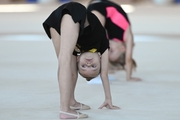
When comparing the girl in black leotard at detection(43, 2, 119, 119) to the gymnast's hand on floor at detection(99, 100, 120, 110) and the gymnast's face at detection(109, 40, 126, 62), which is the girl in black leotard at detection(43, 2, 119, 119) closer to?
the gymnast's hand on floor at detection(99, 100, 120, 110)

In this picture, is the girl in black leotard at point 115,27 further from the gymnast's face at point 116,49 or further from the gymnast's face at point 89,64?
the gymnast's face at point 89,64

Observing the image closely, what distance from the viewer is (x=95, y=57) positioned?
3650 mm

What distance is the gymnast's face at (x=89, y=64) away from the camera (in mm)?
3613

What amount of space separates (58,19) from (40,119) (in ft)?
2.59

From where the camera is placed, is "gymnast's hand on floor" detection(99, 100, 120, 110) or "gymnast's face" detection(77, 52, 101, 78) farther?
"gymnast's hand on floor" detection(99, 100, 120, 110)

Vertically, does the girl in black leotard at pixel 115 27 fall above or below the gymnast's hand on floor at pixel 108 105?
above

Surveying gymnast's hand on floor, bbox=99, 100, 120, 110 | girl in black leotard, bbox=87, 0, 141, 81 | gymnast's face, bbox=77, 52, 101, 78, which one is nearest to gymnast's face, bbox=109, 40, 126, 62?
girl in black leotard, bbox=87, 0, 141, 81

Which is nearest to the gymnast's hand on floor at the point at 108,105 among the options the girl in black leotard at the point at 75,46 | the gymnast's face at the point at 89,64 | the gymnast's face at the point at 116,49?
the girl in black leotard at the point at 75,46

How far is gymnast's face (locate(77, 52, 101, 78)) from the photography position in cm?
361

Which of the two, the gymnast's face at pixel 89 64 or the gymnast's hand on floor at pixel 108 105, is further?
the gymnast's hand on floor at pixel 108 105

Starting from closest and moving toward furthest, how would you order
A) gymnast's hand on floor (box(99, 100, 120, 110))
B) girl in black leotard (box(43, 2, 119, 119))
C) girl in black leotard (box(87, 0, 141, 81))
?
1. girl in black leotard (box(43, 2, 119, 119))
2. gymnast's hand on floor (box(99, 100, 120, 110))
3. girl in black leotard (box(87, 0, 141, 81))

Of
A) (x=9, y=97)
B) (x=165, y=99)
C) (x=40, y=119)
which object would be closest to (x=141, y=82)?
(x=165, y=99)

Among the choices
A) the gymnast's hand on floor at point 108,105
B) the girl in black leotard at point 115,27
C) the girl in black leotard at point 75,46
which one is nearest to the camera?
the girl in black leotard at point 75,46

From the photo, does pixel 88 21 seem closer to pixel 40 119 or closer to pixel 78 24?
pixel 78 24
